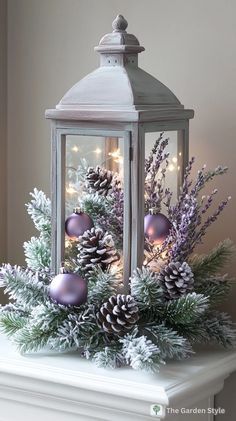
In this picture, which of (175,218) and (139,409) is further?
(175,218)

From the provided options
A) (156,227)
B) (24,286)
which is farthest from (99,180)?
(24,286)

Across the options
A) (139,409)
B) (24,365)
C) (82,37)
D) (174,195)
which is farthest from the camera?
(82,37)

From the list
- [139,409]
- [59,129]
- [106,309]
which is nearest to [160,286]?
[106,309]

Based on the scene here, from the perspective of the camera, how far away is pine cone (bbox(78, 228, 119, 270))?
150 cm

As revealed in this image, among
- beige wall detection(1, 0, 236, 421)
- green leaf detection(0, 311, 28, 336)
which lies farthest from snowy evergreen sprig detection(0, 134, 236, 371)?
beige wall detection(1, 0, 236, 421)

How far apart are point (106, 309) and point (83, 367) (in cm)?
11

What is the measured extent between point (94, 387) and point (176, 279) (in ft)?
0.78

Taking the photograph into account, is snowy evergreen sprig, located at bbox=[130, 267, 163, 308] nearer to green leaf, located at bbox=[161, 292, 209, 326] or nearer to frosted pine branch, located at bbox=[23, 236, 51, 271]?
green leaf, located at bbox=[161, 292, 209, 326]

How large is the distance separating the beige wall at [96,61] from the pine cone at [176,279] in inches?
10.8

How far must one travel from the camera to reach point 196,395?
146 cm

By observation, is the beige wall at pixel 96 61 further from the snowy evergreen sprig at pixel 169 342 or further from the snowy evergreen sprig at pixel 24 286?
the snowy evergreen sprig at pixel 24 286

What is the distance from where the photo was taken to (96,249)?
4.91 ft

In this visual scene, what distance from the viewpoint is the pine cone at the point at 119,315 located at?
4.69 feet

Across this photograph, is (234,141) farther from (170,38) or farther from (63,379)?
(63,379)
